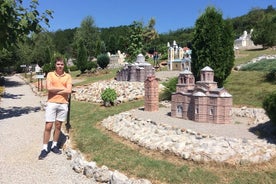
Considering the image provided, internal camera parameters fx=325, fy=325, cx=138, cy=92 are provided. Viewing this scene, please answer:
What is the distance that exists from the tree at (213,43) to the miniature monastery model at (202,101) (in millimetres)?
3313

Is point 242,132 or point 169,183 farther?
point 242,132

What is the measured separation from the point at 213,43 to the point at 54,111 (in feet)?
29.4

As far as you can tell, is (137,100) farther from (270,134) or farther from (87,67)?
(87,67)

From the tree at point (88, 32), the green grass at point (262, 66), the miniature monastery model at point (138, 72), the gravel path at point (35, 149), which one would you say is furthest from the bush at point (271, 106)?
the tree at point (88, 32)

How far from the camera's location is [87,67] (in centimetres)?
3953

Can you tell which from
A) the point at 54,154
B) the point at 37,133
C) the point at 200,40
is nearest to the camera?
the point at 54,154

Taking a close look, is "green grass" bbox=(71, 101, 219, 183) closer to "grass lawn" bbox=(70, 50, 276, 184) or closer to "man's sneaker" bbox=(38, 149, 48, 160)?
"grass lawn" bbox=(70, 50, 276, 184)

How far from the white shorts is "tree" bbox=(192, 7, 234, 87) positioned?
27.7 ft

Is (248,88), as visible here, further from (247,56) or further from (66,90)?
(247,56)

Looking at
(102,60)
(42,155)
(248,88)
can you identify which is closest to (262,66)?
(248,88)

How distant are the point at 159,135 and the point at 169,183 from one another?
282 cm

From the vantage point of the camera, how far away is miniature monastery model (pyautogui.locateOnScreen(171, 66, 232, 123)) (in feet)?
35.4

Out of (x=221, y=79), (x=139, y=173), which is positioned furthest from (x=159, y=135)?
(x=221, y=79)

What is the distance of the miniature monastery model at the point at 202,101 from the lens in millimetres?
10805
